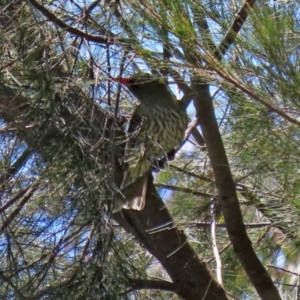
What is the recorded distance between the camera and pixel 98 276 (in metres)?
2.13

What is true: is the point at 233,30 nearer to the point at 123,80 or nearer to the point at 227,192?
the point at 123,80

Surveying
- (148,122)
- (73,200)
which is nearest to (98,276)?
(73,200)

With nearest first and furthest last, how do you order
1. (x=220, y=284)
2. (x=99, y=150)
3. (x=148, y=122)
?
(x=99, y=150), (x=220, y=284), (x=148, y=122)

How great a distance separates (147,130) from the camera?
9.78 feet

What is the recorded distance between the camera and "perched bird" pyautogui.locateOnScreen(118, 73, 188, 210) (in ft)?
7.70

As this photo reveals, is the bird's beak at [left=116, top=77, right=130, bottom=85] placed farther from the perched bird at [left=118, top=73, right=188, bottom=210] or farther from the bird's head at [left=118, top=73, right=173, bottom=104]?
the bird's head at [left=118, top=73, right=173, bottom=104]

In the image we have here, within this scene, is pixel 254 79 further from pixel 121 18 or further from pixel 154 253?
pixel 154 253

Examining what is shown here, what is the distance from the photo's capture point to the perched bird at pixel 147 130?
2.35 metres

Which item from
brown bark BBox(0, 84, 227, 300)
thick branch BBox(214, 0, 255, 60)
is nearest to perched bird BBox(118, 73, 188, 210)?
brown bark BBox(0, 84, 227, 300)

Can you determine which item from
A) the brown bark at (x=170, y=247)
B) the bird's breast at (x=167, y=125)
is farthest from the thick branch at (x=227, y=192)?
the bird's breast at (x=167, y=125)

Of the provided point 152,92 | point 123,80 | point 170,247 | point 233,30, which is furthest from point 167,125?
point 233,30

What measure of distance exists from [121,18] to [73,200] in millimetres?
508

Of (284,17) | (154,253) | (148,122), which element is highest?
(148,122)

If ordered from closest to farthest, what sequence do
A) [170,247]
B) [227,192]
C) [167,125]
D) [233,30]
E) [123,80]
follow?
[233,30]
[123,80]
[227,192]
[170,247]
[167,125]
